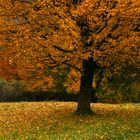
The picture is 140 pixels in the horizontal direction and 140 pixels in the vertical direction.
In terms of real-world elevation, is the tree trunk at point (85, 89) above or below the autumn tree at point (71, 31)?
below

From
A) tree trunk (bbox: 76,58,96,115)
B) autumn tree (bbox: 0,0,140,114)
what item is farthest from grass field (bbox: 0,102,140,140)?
autumn tree (bbox: 0,0,140,114)

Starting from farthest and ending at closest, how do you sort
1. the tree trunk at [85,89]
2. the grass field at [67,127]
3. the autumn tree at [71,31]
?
the tree trunk at [85,89] → the autumn tree at [71,31] → the grass field at [67,127]

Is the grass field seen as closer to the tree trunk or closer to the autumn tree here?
the tree trunk

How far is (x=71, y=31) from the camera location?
58.5 ft

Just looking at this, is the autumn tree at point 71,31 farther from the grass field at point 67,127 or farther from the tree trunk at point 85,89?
the grass field at point 67,127

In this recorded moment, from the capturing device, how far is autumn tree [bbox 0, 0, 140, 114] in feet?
58.7

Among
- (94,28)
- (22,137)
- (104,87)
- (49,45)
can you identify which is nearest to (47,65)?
(49,45)

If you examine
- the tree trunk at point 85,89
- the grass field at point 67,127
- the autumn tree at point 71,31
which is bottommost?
the grass field at point 67,127

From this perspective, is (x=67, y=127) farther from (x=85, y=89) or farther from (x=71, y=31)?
(x=85, y=89)

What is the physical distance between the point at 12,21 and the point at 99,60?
14.0 feet

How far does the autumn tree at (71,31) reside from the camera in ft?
58.7

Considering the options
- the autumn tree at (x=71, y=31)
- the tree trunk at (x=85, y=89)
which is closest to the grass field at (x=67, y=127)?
the tree trunk at (x=85, y=89)

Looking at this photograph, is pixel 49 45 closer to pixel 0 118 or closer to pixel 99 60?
pixel 99 60

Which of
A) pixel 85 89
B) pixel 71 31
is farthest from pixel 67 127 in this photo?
pixel 85 89
